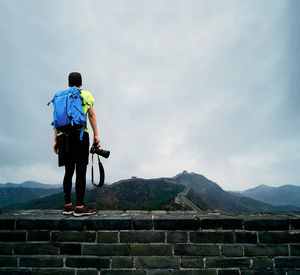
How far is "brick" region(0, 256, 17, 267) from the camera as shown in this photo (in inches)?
83.4

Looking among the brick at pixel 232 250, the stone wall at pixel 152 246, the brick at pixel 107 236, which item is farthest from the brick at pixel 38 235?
the brick at pixel 232 250

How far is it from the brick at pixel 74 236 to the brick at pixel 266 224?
1.98m

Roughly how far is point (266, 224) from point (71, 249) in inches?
98.0

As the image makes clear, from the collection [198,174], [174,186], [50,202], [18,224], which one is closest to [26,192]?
[50,202]

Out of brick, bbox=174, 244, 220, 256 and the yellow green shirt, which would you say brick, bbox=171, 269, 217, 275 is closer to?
brick, bbox=174, 244, 220, 256

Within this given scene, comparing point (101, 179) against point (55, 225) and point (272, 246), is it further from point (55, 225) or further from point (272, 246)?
point (272, 246)

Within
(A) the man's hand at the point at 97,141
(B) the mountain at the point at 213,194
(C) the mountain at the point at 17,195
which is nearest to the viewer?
(A) the man's hand at the point at 97,141

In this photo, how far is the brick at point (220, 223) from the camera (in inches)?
85.0

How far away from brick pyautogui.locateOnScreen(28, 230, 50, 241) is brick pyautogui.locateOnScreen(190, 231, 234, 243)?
1.84 meters

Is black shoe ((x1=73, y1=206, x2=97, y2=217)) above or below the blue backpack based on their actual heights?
below

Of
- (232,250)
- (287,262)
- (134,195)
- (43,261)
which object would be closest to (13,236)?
(43,261)

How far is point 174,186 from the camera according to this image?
146ft

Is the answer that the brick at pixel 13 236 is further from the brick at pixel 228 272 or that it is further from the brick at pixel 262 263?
the brick at pixel 262 263

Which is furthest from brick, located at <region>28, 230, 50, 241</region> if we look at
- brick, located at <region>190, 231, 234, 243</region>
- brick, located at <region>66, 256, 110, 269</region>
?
brick, located at <region>190, 231, 234, 243</region>
